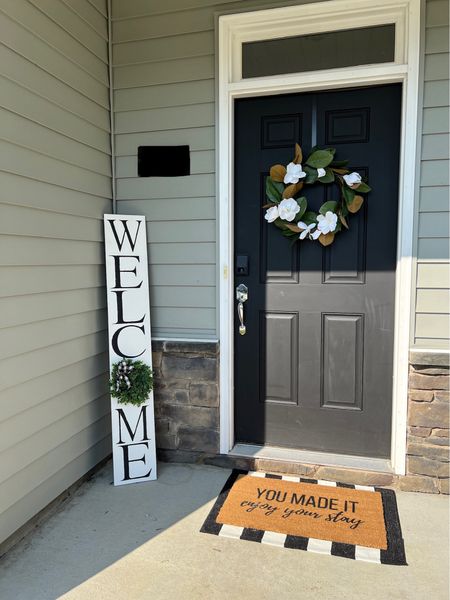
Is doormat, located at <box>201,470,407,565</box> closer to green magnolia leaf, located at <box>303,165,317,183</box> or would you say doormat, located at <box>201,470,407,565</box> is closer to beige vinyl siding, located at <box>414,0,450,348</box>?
beige vinyl siding, located at <box>414,0,450,348</box>

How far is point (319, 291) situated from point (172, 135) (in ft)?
3.89

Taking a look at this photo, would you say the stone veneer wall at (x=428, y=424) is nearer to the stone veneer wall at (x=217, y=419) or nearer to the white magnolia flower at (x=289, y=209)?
the stone veneer wall at (x=217, y=419)

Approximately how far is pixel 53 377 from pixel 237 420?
3.50 ft

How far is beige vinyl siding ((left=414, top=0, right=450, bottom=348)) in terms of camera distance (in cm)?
203

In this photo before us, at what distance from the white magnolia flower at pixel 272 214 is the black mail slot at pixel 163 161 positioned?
495 millimetres

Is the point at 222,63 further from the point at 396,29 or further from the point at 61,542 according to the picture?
the point at 61,542

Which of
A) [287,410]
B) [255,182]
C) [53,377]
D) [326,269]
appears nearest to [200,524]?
[287,410]

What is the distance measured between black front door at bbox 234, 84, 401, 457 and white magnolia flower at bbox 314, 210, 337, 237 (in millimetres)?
94

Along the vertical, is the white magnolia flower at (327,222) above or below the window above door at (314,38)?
below

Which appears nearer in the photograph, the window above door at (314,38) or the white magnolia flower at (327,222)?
the window above door at (314,38)

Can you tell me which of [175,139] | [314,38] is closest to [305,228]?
[175,139]

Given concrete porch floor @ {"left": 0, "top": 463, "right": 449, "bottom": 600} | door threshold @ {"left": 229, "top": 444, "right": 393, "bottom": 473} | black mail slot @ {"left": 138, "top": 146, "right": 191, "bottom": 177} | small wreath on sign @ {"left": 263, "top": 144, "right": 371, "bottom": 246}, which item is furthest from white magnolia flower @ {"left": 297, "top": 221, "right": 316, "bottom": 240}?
concrete porch floor @ {"left": 0, "top": 463, "right": 449, "bottom": 600}

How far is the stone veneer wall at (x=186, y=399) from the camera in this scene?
2.41 metres

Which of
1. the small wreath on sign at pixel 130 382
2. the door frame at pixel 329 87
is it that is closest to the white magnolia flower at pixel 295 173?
the door frame at pixel 329 87
